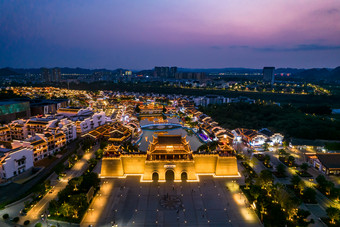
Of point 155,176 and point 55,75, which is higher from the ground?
point 55,75

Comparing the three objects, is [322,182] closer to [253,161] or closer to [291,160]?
[291,160]

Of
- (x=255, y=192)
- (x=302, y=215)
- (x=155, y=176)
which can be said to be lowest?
(x=155, y=176)

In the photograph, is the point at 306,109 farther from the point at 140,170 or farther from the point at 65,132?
the point at 65,132

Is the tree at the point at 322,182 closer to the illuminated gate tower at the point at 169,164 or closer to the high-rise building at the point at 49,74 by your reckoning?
the illuminated gate tower at the point at 169,164

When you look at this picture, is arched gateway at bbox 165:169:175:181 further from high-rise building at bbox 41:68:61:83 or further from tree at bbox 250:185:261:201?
high-rise building at bbox 41:68:61:83

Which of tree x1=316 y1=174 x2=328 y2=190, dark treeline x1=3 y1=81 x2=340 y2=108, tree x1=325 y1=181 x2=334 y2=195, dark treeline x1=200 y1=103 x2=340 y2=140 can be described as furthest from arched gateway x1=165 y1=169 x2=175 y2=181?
dark treeline x1=3 y1=81 x2=340 y2=108

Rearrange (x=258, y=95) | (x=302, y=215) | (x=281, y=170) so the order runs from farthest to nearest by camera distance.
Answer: (x=258, y=95) < (x=281, y=170) < (x=302, y=215)

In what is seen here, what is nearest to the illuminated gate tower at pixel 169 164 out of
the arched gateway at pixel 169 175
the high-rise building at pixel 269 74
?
the arched gateway at pixel 169 175

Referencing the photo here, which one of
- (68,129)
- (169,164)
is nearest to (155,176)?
(169,164)
